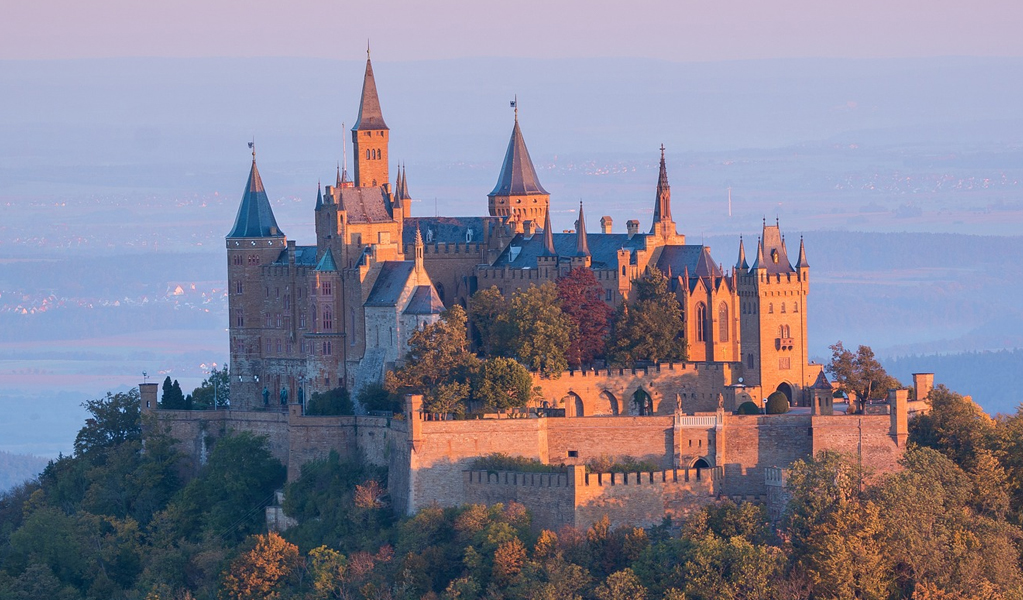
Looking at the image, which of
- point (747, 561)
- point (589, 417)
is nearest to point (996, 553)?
point (747, 561)

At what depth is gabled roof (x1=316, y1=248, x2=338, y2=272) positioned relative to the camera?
3713 inches

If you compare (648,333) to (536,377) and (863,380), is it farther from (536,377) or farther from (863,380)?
(863,380)

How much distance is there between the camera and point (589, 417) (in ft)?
280

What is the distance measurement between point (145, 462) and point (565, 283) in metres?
20.3

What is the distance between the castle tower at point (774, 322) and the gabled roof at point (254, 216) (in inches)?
872

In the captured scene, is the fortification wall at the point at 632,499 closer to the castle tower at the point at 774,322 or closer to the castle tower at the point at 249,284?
the castle tower at the point at 774,322

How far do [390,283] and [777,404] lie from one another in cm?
1707

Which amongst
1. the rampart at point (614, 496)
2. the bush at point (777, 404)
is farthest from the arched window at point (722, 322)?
the rampart at point (614, 496)

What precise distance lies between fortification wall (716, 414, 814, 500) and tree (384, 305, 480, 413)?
34.4ft

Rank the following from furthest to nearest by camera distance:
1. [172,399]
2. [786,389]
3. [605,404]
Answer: [172,399] → [786,389] → [605,404]

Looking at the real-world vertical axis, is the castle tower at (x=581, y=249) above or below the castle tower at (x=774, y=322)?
above

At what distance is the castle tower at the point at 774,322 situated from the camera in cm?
9356

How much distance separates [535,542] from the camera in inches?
3127

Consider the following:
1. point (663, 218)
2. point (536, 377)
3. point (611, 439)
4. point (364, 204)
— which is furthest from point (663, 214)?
point (611, 439)
